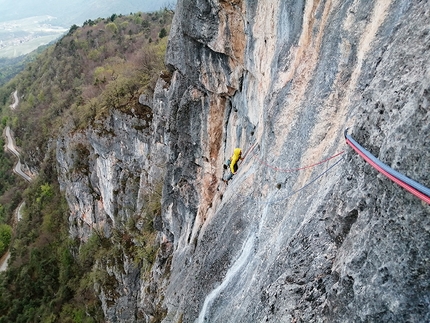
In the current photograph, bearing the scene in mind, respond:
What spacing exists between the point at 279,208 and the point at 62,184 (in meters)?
41.3

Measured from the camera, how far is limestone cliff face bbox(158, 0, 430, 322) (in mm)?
3406

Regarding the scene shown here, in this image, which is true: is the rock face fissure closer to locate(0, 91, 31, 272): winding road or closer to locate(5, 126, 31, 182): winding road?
locate(0, 91, 31, 272): winding road

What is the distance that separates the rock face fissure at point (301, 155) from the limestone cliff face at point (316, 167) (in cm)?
2

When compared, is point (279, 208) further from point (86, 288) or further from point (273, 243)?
point (86, 288)

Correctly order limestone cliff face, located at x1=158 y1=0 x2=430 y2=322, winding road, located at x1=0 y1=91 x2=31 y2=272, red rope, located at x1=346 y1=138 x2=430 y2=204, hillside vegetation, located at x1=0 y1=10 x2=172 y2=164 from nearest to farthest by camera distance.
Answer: red rope, located at x1=346 y1=138 x2=430 y2=204
limestone cliff face, located at x1=158 y1=0 x2=430 y2=322
hillside vegetation, located at x1=0 y1=10 x2=172 y2=164
winding road, located at x1=0 y1=91 x2=31 y2=272

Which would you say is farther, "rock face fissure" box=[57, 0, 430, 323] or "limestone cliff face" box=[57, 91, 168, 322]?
"limestone cliff face" box=[57, 91, 168, 322]

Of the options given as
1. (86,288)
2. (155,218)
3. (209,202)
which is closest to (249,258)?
(209,202)

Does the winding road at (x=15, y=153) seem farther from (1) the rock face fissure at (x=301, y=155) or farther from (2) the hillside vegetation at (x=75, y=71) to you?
(1) the rock face fissure at (x=301, y=155)

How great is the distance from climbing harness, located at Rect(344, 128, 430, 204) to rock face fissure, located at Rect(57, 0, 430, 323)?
97mm

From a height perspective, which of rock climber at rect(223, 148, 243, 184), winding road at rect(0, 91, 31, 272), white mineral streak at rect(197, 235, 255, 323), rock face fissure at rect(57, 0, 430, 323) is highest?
rock face fissure at rect(57, 0, 430, 323)

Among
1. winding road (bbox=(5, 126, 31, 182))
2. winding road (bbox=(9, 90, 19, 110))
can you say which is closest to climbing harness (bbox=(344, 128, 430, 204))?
winding road (bbox=(5, 126, 31, 182))

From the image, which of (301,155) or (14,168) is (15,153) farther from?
(301,155)

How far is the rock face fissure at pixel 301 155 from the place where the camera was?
345 cm

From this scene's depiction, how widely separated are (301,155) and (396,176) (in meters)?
3.58
